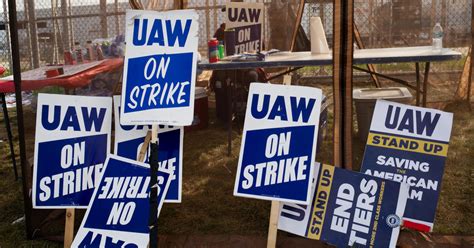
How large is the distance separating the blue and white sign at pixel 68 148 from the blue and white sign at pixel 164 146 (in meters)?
0.11

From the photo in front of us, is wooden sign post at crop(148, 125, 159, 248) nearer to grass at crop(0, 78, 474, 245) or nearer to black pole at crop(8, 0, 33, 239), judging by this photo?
grass at crop(0, 78, 474, 245)

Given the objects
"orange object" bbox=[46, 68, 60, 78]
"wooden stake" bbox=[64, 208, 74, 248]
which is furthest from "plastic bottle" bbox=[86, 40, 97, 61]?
"wooden stake" bbox=[64, 208, 74, 248]

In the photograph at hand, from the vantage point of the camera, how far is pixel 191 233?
139 inches

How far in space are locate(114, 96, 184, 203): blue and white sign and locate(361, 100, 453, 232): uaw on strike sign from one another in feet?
3.95

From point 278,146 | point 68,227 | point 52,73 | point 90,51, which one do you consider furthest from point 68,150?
point 90,51

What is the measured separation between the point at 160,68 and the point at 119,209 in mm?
862

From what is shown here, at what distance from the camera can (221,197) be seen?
4.24m

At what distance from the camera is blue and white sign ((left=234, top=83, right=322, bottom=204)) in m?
2.83

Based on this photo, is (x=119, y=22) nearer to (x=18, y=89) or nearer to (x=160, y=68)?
(x=18, y=89)

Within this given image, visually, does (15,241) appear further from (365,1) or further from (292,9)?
(292,9)

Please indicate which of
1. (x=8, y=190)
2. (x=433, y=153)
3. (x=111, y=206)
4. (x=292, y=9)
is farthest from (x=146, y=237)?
(x=292, y=9)

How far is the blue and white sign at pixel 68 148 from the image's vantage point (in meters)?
3.13

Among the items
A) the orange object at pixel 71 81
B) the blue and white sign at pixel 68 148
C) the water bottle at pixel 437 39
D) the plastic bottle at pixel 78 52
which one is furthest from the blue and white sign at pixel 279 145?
the plastic bottle at pixel 78 52

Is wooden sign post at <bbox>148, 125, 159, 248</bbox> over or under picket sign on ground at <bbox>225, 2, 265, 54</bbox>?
under
